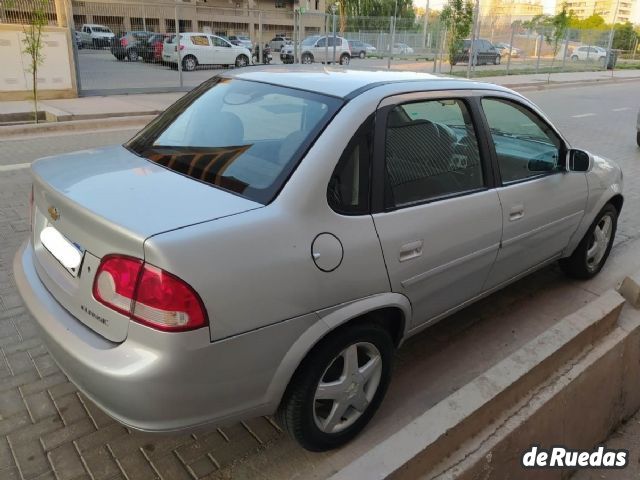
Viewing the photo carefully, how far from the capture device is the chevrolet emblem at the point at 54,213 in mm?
2322

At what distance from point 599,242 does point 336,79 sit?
2773 mm

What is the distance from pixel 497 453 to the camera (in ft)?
8.32

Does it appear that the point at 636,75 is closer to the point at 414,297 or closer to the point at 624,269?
the point at 624,269

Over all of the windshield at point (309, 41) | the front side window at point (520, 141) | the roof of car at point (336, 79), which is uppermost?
the windshield at point (309, 41)

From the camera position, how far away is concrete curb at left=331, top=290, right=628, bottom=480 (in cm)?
213

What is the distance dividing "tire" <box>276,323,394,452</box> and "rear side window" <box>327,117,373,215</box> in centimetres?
52

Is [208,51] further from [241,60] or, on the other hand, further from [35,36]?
[35,36]

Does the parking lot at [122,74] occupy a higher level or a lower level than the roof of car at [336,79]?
lower

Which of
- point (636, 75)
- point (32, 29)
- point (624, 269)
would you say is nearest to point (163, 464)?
point (624, 269)

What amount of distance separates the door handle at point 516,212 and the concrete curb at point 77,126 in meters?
9.09

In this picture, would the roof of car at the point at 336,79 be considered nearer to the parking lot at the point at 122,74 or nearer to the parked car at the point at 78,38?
the parking lot at the point at 122,74

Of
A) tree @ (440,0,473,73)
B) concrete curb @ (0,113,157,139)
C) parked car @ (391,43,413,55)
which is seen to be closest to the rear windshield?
concrete curb @ (0,113,157,139)

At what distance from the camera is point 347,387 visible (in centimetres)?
247

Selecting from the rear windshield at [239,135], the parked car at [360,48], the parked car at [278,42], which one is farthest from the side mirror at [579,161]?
the parked car at [360,48]
